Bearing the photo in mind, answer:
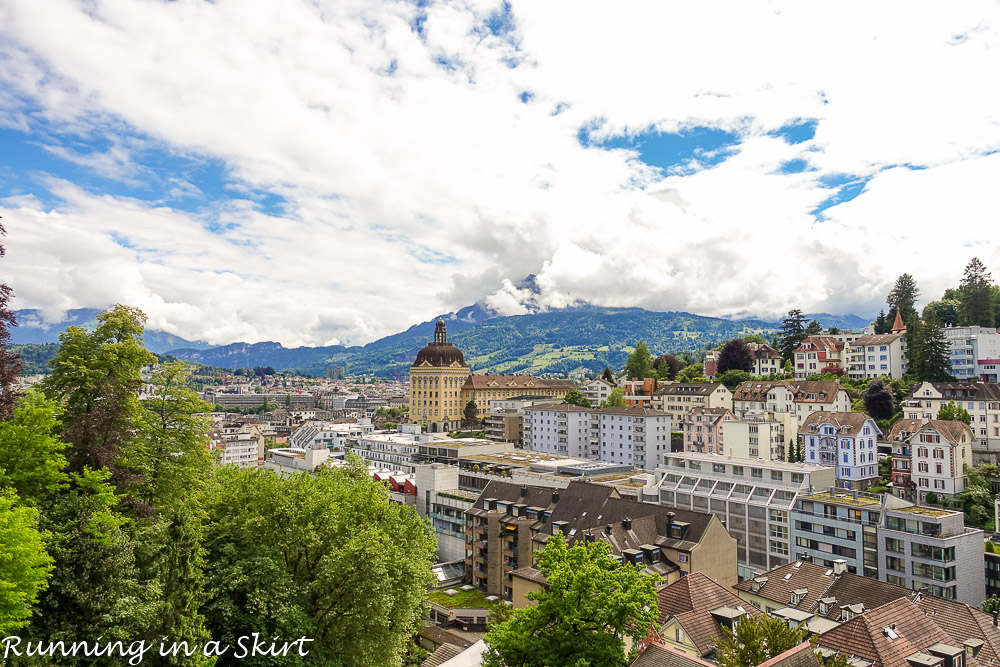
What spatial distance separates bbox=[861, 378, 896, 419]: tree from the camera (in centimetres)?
9056

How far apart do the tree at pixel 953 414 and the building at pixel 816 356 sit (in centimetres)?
3544

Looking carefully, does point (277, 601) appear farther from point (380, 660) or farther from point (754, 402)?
point (754, 402)

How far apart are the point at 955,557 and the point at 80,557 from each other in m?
59.4

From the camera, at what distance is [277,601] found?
2383 centimetres

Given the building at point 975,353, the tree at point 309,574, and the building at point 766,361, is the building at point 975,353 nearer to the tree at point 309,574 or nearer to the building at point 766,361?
the building at point 766,361

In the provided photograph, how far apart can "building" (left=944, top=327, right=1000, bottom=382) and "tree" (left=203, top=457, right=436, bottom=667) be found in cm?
10470

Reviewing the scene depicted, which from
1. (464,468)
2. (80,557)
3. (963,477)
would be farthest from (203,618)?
(963,477)

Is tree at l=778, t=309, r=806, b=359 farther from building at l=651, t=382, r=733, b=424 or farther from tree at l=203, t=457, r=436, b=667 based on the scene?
tree at l=203, t=457, r=436, b=667

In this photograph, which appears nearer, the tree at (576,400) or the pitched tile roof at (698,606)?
the pitched tile roof at (698,606)

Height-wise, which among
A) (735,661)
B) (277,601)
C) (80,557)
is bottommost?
(735,661)

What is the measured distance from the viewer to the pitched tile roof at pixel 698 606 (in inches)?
1254

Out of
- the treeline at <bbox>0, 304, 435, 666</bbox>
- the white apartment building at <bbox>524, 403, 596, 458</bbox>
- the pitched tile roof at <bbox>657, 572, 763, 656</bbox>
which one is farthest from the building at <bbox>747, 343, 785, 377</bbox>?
the treeline at <bbox>0, 304, 435, 666</bbox>

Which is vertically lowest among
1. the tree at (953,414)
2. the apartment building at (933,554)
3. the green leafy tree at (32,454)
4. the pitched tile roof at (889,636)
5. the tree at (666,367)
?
the apartment building at (933,554)

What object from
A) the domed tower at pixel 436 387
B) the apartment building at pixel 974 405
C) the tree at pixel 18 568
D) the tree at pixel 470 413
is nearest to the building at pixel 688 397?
the apartment building at pixel 974 405
